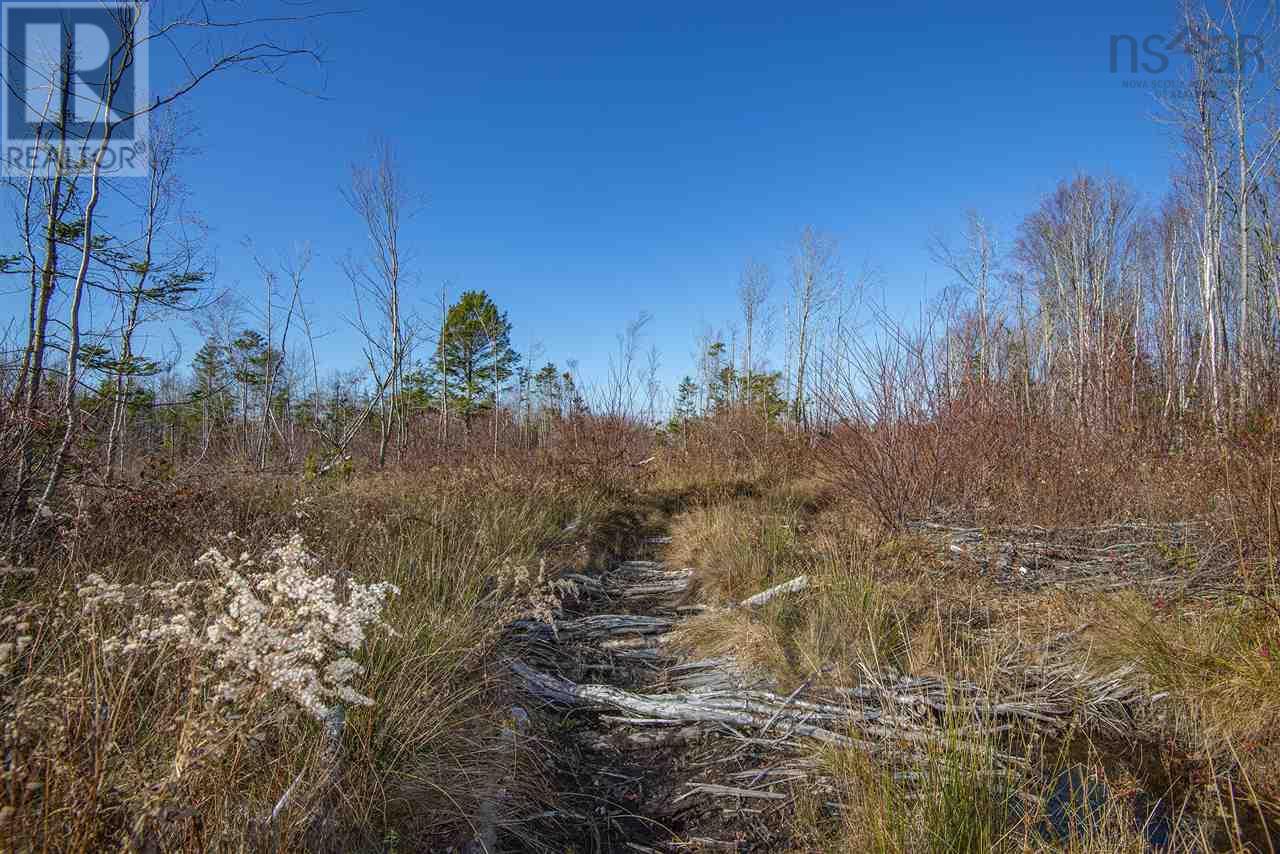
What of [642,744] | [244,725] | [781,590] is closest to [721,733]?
[642,744]

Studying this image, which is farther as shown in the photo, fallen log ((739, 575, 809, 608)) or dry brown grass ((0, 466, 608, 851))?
fallen log ((739, 575, 809, 608))

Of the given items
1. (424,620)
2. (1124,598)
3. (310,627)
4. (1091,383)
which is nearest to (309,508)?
(424,620)

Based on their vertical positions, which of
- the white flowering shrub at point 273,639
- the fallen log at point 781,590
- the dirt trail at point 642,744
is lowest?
the dirt trail at point 642,744

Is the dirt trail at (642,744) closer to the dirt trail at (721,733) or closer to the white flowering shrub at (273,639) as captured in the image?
the dirt trail at (721,733)

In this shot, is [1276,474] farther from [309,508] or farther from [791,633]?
[309,508]

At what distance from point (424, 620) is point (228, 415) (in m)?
30.7

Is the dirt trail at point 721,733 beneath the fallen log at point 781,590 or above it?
beneath

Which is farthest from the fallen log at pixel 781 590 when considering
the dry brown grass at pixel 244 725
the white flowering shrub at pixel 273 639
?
the white flowering shrub at pixel 273 639

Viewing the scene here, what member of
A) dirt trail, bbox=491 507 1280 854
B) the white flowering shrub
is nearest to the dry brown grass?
the white flowering shrub

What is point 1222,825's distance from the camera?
1.68 m

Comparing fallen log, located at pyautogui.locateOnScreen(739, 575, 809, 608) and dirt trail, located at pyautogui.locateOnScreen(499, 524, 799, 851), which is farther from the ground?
fallen log, located at pyautogui.locateOnScreen(739, 575, 809, 608)

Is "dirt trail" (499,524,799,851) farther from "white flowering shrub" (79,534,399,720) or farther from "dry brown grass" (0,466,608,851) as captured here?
"white flowering shrub" (79,534,399,720)

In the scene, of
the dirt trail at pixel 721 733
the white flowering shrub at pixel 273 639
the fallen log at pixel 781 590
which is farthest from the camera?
the fallen log at pixel 781 590

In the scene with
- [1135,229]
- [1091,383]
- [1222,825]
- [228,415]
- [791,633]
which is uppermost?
[1135,229]
